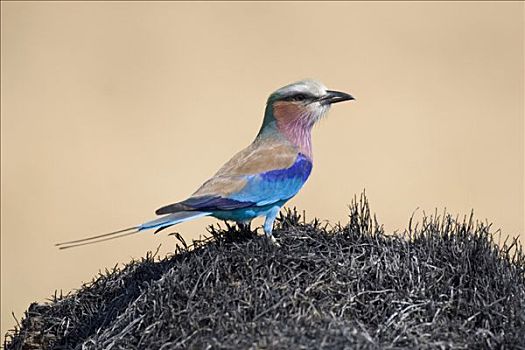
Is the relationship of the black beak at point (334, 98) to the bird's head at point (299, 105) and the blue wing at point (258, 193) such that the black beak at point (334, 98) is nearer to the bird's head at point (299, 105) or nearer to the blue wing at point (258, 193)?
the bird's head at point (299, 105)

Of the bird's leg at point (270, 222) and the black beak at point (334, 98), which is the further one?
the black beak at point (334, 98)

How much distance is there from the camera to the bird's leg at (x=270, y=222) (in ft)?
15.8

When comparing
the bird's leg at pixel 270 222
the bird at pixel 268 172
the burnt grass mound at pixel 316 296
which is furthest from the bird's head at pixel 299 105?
the burnt grass mound at pixel 316 296

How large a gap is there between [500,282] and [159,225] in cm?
158

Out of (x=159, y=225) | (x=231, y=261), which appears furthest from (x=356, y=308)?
(x=159, y=225)

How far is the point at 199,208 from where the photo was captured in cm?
514

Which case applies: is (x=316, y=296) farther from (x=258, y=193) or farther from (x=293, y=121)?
(x=293, y=121)

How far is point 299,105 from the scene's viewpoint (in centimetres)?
596

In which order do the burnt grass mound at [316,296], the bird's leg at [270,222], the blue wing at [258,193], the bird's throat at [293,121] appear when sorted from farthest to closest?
the bird's throat at [293,121] < the blue wing at [258,193] < the bird's leg at [270,222] < the burnt grass mound at [316,296]

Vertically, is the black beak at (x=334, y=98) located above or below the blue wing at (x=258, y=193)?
above

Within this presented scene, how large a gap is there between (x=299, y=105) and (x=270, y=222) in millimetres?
960

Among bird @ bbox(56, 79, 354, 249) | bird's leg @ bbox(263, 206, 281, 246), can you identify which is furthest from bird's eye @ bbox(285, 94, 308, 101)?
bird's leg @ bbox(263, 206, 281, 246)

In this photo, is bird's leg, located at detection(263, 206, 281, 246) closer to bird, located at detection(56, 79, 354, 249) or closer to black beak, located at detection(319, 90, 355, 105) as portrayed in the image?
bird, located at detection(56, 79, 354, 249)

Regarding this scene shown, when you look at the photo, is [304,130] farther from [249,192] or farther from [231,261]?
[231,261]
